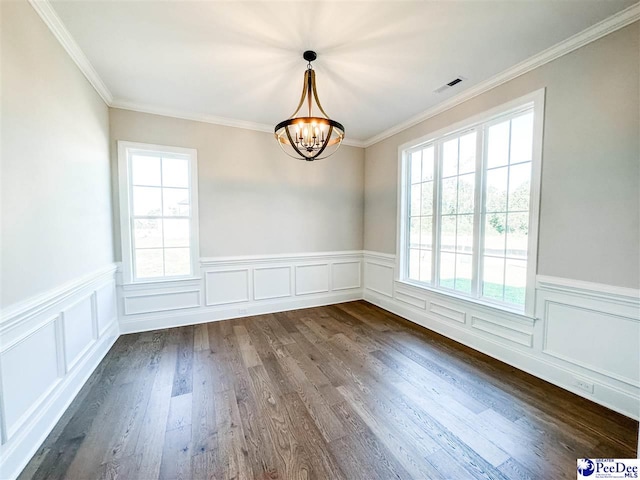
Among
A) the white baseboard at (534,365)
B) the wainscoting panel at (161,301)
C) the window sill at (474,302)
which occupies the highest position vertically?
the window sill at (474,302)

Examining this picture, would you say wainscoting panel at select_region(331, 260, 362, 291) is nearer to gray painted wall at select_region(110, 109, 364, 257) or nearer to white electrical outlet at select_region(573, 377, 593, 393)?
gray painted wall at select_region(110, 109, 364, 257)

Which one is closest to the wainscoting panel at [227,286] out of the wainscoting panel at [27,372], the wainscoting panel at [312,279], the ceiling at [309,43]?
the wainscoting panel at [312,279]

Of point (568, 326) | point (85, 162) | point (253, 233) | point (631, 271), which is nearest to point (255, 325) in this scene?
point (253, 233)

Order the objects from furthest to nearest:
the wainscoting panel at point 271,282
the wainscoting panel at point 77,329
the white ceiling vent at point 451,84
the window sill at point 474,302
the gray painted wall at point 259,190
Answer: the wainscoting panel at point 271,282, the gray painted wall at point 259,190, the white ceiling vent at point 451,84, the window sill at point 474,302, the wainscoting panel at point 77,329

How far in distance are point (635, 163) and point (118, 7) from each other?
3.78m

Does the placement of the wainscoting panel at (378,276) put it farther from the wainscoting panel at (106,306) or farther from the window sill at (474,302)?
the wainscoting panel at (106,306)

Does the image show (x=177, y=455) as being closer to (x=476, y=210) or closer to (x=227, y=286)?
(x=227, y=286)

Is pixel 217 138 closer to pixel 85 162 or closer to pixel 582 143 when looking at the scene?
pixel 85 162

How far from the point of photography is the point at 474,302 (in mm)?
2955

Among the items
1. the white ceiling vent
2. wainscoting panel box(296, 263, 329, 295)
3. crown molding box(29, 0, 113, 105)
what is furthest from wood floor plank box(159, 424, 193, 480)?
the white ceiling vent

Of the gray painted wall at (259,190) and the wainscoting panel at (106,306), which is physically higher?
the gray painted wall at (259,190)

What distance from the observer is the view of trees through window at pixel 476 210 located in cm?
262

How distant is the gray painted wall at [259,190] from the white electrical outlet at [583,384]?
10.5 feet

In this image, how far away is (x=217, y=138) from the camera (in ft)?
12.2
